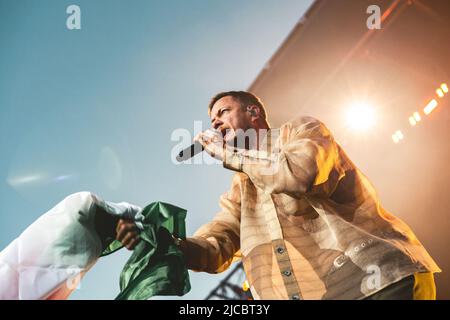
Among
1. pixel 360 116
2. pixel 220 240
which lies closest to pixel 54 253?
pixel 220 240

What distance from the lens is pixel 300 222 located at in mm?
1647

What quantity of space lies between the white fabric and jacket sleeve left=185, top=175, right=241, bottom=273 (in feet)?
1.45

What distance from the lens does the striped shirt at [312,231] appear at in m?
1.40

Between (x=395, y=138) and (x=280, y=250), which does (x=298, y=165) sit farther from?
(x=395, y=138)

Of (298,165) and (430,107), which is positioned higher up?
(430,107)

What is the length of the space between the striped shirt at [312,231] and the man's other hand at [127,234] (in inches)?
10.1

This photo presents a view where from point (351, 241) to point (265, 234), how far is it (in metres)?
0.39

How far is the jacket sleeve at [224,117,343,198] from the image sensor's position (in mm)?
1433

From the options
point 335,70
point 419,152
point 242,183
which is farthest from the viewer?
point 335,70

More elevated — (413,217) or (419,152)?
(419,152)

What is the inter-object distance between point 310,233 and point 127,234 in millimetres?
809

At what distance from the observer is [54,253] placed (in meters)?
1.49
